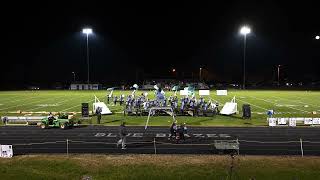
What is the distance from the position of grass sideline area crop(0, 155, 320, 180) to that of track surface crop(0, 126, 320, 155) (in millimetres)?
1616

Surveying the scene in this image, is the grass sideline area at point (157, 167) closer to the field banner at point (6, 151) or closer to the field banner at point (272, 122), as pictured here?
the field banner at point (6, 151)

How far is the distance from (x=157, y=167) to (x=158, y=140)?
22.1 feet

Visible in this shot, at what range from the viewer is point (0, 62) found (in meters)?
120

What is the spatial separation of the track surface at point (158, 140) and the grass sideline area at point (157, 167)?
1.62 metres

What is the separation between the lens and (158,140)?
26.5m

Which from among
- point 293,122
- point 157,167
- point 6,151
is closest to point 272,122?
point 293,122

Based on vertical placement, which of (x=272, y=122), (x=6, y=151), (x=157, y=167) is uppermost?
(x=272, y=122)

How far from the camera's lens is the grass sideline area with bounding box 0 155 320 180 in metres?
18.7

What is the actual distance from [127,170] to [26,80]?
367 ft

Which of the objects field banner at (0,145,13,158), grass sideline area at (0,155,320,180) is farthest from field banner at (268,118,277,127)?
field banner at (0,145,13,158)

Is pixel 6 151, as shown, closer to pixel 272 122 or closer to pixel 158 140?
pixel 158 140

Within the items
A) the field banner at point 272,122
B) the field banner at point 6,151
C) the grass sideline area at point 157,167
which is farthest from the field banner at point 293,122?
the field banner at point 6,151

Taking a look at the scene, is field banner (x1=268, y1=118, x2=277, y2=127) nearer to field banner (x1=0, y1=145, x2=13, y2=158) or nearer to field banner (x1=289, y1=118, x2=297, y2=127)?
field banner (x1=289, y1=118, x2=297, y2=127)

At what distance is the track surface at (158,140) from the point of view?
23422 mm
